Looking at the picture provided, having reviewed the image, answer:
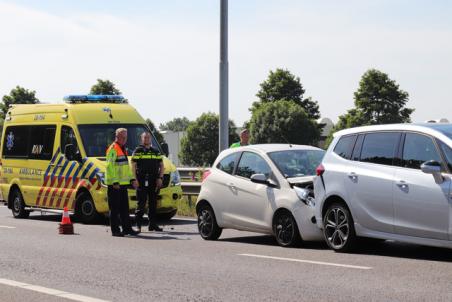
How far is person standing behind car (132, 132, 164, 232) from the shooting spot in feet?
53.2

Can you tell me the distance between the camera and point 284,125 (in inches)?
3748

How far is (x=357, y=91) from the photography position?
90.1 meters

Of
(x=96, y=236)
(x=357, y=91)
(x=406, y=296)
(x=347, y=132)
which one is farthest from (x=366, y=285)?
(x=357, y=91)

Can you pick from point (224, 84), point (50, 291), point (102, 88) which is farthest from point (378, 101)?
point (50, 291)

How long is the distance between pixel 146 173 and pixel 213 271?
6266 mm

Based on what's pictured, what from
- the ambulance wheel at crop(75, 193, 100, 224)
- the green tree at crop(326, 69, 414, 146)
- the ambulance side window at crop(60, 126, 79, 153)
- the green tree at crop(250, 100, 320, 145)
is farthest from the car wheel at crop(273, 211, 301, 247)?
the green tree at crop(250, 100, 320, 145)

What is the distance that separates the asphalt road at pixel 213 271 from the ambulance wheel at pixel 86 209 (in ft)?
11.5

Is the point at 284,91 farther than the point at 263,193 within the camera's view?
Yes

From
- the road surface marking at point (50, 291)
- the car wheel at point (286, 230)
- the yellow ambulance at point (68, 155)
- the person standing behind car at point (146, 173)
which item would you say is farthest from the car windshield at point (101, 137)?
the road surface marking at point (50, 291)

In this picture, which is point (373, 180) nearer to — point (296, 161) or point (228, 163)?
point (296, 161)

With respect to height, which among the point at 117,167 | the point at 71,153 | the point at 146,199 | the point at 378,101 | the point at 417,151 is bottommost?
the point at 146,199

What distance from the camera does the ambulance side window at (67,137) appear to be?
18828 mm

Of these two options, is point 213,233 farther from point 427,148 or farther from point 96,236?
point 427,148

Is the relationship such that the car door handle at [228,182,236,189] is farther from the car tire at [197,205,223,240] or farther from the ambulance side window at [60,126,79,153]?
the ambulance side window at [60,126,79,153]
